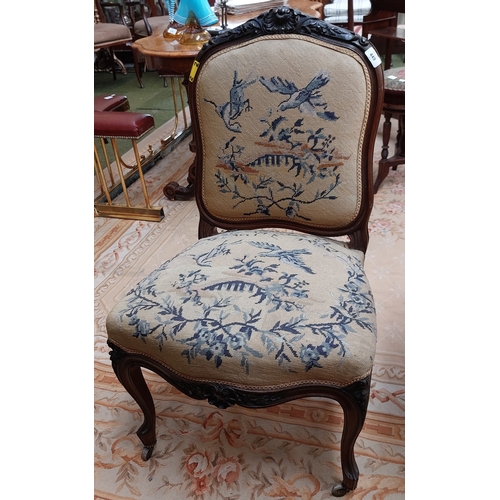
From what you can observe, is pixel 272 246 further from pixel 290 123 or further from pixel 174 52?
pixel 174 52

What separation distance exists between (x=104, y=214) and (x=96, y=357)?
42.8 inches

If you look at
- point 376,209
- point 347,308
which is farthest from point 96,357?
point 376,209

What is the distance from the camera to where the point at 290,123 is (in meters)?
1.17

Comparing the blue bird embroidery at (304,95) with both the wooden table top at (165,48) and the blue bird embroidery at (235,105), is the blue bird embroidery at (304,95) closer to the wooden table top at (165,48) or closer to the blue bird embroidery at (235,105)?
the blue bird embroidery at (235,105)

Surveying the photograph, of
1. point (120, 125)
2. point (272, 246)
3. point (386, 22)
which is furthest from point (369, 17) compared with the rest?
point (272, 246)

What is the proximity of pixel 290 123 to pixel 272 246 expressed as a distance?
0.32m

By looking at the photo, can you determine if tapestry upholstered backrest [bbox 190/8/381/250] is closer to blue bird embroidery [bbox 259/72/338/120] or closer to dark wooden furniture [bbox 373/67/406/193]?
blue bird embroidery [bbox 259/72/338/120]

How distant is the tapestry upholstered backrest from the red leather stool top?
3.30 feet

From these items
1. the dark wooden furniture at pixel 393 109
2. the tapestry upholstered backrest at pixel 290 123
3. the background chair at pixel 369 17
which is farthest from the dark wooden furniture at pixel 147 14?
the tapestry upholstered backrest at pixel 290 123

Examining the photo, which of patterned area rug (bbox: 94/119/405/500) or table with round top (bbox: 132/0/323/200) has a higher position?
table with round top (bbox: 132/0/323/200)

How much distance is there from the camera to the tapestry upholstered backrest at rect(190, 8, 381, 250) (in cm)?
111

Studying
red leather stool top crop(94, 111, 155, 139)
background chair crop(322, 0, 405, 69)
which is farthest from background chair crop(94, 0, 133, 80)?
red leather stool top crop(94, 111, 155, 139)

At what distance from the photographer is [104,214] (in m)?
2.48

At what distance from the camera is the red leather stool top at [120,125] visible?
85.0 inches
